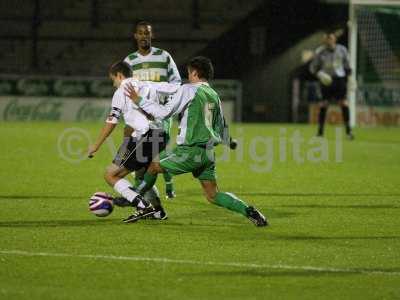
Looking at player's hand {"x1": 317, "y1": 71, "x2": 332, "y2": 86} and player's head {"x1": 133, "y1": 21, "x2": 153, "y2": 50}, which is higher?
player's head {"x1": 133, "y1": 21, "x2": 153, "y2": 50}

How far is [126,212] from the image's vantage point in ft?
34.4

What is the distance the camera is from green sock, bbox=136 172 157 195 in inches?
384

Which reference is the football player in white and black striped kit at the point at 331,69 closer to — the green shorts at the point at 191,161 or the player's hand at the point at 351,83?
the player's hand at the point at 351,83

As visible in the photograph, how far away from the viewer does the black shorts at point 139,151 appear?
949 cm

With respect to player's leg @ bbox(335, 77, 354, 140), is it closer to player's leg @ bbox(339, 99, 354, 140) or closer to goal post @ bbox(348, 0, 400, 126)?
player's leg @ bbox(339, 99, 354, 140)

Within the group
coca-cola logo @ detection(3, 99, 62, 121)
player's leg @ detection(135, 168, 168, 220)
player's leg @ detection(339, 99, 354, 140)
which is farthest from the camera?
coca-cola logo @ detection(3, 99, 62, 121)

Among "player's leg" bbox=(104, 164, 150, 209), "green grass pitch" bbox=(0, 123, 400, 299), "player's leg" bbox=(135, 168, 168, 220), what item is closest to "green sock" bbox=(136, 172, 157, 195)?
"player's leg" bbox=(135, 168, 168, 220)

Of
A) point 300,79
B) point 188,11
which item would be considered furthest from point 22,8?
point 300,79

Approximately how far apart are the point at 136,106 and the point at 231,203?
4.48ft

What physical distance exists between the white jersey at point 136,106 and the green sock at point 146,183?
470 mm

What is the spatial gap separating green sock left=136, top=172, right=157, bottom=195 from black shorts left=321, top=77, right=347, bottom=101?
13.2 meters

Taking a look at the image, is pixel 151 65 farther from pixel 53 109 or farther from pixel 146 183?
pixel 53 109

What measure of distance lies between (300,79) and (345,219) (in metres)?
23.2

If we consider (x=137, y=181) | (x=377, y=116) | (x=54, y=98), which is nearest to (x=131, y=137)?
(x=137, y=181)
